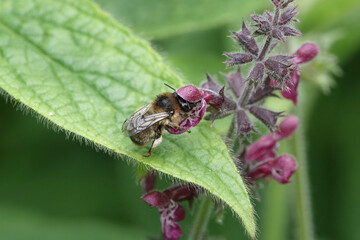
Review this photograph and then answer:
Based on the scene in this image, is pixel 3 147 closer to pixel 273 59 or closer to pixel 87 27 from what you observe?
pixel 87 27

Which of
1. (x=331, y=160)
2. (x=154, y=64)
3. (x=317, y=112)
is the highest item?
(x=317, y=112)

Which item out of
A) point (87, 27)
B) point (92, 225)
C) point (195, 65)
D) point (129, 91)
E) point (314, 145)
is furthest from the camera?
point (314, 145)

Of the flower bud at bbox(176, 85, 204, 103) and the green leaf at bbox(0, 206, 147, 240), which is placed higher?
the flower bud at bbox(176, 85, 204, 103)

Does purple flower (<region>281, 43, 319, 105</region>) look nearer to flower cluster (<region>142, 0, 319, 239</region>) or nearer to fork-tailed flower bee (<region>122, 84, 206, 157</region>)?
flower cluster (<region>142, 0, 319, 239</region>)

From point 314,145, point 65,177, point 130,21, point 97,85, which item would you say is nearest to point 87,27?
point 97,85

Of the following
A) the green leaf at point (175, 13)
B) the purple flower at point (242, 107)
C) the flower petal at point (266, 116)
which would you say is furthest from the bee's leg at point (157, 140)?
the green leaf at point (175, 13)

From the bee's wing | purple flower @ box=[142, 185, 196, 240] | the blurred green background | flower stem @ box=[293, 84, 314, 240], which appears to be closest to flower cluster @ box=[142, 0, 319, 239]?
purple flower @ box=[142, 185, 196, 240]

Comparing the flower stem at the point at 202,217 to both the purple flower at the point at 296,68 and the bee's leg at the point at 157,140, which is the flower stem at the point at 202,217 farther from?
the purple flower at the point at 296,68
